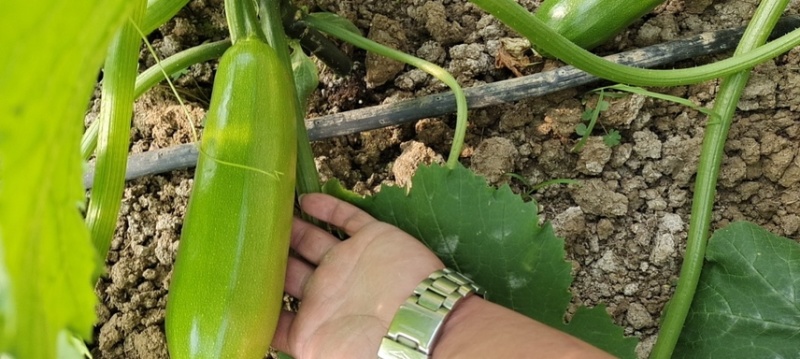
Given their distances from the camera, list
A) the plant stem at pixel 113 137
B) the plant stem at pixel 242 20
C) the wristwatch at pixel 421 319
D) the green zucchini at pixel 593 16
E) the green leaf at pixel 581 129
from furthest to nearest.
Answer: the green leaf at pixel 581 129, the green zucchini at pixel 593 16, the plant stem at pixel 242 20, the wristwatch at pixel 421 319, the plant stem at pixel 113 137

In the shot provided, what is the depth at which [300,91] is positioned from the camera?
192cm

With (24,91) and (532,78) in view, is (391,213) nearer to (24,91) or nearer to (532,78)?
(532,78)

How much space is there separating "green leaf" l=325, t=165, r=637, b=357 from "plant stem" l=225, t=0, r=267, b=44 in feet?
1.57

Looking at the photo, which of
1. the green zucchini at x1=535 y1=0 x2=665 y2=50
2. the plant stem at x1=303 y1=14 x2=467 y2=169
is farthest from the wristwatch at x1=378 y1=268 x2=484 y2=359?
the green zucchini at x1=535 y1=0 x2=665 y2=50

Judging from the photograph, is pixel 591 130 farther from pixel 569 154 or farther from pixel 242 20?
pixel 242 20

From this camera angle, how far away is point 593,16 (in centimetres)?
192

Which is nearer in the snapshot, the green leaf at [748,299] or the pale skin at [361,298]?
the pale skin at [361,298]

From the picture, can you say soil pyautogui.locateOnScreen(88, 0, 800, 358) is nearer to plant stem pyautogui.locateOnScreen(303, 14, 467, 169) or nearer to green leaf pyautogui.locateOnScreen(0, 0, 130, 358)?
plant stem pyautogui.locateOnScreen(303, 14, 467, 169)

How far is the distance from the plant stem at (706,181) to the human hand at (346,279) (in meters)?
0.69

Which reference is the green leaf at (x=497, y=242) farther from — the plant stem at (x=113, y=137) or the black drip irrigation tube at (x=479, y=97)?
the plant stem at (x=113, y=137)

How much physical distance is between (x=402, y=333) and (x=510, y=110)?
2.96 ft

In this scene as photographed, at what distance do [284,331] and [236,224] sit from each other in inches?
13.4

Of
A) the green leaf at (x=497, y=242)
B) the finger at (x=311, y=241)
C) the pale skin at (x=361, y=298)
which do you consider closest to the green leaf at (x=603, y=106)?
the green leaf at (x=497, y=242)

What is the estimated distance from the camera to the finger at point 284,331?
1585 mm
